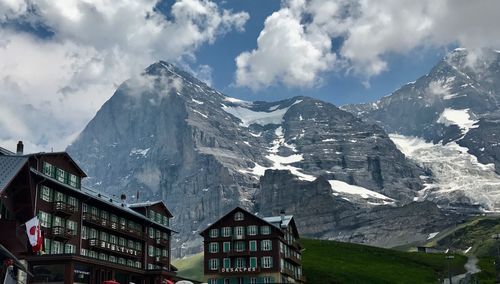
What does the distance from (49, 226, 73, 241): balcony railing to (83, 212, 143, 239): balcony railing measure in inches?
222

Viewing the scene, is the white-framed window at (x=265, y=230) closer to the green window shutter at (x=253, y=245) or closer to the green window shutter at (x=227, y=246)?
the green window shutter at (x=253, y=245)

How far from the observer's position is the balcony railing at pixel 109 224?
92.4 m

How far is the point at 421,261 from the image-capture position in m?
195

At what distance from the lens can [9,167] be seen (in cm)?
4044

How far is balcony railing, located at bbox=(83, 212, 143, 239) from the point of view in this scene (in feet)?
303

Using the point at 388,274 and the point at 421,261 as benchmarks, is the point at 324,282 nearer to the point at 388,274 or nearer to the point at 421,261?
the point at 388,274

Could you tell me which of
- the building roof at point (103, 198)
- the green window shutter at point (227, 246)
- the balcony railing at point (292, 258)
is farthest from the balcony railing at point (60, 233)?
the balcony railing at point (292, 258)

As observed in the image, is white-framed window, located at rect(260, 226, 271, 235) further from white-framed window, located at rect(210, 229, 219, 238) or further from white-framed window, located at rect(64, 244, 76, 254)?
white-framed window, located at rect(64, 244, 76, 254)

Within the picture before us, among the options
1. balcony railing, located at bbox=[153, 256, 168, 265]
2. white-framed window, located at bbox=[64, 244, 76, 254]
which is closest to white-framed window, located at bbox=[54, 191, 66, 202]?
white-framed window, located at bbox=[64, 244, 76, 254]

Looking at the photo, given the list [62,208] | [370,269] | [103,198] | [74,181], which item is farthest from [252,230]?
[370,269]

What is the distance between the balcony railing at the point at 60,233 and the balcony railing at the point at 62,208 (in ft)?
6.46

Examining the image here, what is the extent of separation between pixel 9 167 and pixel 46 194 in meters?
43.6

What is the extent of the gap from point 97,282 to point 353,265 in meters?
110

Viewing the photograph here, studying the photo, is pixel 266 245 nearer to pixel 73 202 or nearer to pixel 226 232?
pixel 226 232
